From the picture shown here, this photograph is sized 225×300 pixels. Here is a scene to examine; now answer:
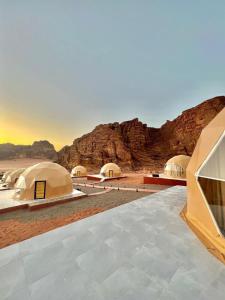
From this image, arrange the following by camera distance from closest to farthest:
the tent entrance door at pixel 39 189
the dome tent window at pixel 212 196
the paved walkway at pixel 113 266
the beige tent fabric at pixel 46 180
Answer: the paved walkway at pixel 113 266 < the dome tent window at pixel 212 196 < the beige tent fabric at pixel 46 180 < the tent entrance door at pixel 39 189

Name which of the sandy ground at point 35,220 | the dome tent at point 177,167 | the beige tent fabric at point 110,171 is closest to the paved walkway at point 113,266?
the sandy ground at point 35,220

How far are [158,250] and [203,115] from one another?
6390 centimetres

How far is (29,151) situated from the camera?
122000 mm

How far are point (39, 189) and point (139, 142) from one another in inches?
2319

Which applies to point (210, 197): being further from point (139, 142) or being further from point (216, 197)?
point (139, 142)

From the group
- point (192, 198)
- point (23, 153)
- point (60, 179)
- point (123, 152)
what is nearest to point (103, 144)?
point (123, 152)

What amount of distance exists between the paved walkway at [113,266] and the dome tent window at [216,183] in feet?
4.06

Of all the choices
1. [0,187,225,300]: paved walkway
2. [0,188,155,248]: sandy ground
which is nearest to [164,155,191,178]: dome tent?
[0,188,155,248]: sandy ground

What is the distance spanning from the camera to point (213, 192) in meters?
5.51

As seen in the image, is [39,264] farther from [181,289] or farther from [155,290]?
[181,289]

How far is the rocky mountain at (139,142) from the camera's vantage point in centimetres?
5509

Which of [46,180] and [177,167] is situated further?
[177,167]

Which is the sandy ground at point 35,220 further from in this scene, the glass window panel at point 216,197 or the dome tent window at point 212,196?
the glass window panel at point 216,197

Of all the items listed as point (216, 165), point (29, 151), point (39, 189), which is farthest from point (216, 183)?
point (29, 151)
